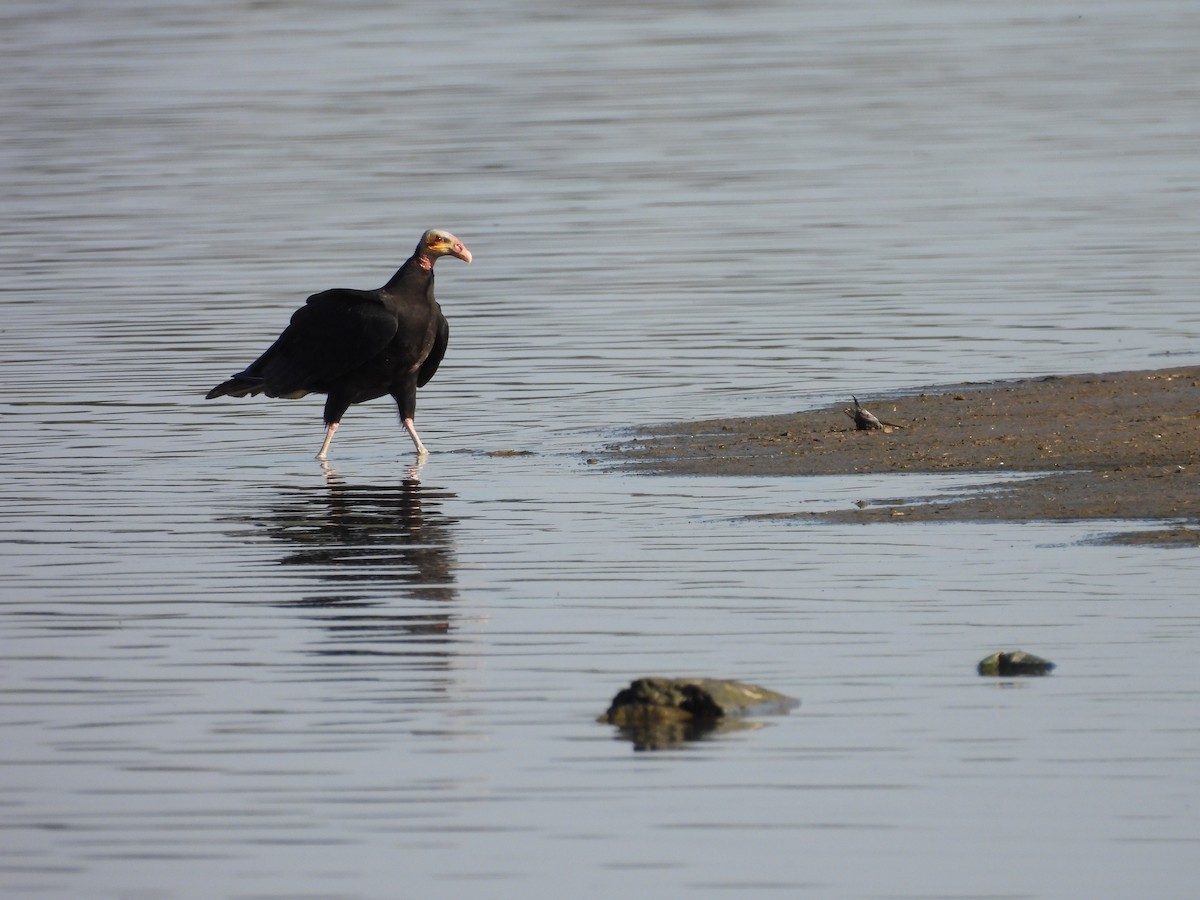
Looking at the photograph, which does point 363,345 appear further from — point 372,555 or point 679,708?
point 679,708

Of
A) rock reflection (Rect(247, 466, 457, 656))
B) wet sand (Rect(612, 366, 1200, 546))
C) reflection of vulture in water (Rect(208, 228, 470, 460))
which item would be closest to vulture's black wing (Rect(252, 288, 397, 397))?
reflection of vulture in water (Rect(208, 228, 470, 460))

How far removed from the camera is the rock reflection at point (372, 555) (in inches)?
391

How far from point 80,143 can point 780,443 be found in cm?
2632

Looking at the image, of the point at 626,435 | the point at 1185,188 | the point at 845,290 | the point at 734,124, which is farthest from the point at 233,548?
the point at 734,124

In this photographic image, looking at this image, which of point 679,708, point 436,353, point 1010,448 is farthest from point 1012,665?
point 436,353

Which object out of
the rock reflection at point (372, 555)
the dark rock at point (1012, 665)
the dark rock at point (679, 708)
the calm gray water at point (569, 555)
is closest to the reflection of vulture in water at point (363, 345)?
the calm gray water at point (569, 555)

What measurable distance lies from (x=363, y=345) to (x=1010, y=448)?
3.97m

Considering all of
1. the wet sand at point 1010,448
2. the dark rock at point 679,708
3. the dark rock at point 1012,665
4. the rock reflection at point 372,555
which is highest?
the wet sand at point 1010,448

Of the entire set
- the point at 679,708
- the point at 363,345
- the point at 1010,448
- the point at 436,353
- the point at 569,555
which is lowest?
the point at 679,708

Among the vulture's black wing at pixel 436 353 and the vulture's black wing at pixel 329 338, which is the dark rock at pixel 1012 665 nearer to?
the vulture's black wing at pixel 329 338

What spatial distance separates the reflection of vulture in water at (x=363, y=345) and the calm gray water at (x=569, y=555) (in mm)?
411

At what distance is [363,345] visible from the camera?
15297 millimetres

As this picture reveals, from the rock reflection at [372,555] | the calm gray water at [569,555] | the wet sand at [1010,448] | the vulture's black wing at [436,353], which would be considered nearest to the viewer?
the calm gray water at [569,555]

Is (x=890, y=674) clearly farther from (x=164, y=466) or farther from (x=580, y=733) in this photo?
(x=164, y=466)
